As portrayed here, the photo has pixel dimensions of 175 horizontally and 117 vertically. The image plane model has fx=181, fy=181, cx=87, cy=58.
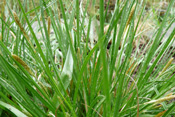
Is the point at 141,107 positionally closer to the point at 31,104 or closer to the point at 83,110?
the point at 83,110

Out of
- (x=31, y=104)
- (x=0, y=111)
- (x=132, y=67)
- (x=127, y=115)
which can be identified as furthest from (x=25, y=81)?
(x=132, y=67)

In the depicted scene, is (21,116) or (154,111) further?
(154,111)

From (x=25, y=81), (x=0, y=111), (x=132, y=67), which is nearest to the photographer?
(x=25, y=81)

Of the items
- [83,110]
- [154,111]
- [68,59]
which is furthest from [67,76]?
[154,111]

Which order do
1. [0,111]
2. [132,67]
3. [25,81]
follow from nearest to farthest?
1. [25,81]
2. [0,111]
3. [132,67]

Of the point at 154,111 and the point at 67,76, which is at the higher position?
the point at 67,76

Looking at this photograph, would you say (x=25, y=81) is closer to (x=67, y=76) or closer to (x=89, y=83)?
(x=67, y=76)

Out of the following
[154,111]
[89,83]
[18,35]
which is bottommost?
[154,111]

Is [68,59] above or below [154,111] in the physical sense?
above
